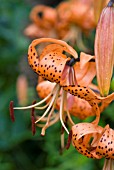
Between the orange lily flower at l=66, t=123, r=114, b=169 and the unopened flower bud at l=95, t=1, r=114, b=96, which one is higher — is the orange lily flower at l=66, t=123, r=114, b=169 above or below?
below

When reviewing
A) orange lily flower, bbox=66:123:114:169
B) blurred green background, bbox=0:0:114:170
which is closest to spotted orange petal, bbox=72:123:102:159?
orange lily flower, bbox=66:123:114:169

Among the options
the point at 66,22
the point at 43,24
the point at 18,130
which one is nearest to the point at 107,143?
the point at 18,130

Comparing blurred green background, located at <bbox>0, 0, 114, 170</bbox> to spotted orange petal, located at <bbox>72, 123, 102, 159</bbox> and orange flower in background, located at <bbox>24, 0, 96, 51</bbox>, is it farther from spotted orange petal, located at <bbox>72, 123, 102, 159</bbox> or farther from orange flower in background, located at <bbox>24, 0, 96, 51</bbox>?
spotted orange petal, located at <bbox>72, 123, 102, 159</bbox>

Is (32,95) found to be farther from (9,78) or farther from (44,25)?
(44,25)

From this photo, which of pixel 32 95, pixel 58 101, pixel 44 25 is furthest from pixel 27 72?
pixel 58 101

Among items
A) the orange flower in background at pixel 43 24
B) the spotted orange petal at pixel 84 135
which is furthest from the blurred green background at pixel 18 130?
the spotted orange petal at pixel 84 135

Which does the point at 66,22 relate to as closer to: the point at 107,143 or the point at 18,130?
the point at 18,130
